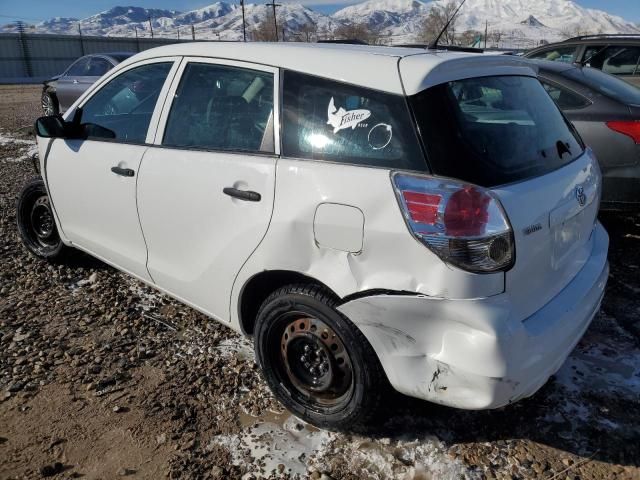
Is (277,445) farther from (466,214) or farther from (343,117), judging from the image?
(343,117)

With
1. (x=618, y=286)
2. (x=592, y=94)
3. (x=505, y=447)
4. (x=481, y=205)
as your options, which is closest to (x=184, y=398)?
(x=505, y=447)

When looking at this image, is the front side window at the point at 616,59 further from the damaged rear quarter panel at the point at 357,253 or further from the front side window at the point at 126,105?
the damaged rear quarter panel at the point at 357,253

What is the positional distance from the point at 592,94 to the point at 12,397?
4727mm

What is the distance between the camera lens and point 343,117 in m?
2.24

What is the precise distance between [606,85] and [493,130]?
3081 millimetres

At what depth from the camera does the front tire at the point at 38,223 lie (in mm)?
4270

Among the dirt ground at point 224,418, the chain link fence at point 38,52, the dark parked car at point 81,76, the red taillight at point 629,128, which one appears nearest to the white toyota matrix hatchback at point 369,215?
the dirt ground at point 224,418

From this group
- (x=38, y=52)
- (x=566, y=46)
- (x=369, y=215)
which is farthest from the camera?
(x=38, y=52)

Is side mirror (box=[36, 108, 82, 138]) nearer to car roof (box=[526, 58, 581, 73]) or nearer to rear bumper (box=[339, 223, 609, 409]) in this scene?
rear bumper (box=[339, 223, 609, 409])

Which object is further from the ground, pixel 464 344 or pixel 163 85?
pixel 163 85

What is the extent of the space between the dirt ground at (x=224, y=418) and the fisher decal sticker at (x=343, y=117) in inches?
49.9

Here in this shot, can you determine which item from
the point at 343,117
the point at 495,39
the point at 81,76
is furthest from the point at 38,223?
the point at 495,39

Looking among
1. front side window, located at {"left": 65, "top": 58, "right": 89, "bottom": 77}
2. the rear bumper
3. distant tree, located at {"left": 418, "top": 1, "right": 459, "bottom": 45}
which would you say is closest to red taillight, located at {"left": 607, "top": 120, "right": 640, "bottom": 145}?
distant tree, located at {"left": 418, "top": 1, "right": 459, "bottom": 45}

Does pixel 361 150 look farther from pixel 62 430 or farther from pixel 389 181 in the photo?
pixel 62 430
